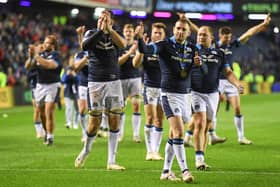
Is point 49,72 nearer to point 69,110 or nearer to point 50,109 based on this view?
point 50,109

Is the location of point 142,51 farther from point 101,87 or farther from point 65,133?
point 65,133

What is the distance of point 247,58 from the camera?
5984cm

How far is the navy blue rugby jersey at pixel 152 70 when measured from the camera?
599 inches

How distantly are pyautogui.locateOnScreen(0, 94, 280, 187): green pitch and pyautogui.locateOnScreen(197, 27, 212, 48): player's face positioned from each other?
2242 mm

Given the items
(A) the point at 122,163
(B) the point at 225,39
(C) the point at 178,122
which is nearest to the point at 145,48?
(C) the point at 178,122

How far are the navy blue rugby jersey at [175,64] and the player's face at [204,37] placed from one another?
1545mm

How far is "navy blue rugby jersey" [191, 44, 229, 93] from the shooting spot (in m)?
13.6

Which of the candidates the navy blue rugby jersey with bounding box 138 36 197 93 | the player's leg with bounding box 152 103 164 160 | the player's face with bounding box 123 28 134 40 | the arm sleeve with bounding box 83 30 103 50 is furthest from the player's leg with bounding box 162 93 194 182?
the player's face with bounding box 123 28 134 40

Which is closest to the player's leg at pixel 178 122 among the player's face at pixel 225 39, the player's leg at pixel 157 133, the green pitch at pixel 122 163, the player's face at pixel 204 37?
the green pitch at pixel 122 163

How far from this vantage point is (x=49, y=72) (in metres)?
17.4

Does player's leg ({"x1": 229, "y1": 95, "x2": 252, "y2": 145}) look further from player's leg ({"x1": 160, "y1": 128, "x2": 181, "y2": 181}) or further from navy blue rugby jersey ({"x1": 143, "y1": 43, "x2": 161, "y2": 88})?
player's leg ({"x1": 160, "y1": 128, "x2": 181, "y2": 181})

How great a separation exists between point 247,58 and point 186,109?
48865 mm

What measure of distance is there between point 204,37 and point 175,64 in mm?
1905

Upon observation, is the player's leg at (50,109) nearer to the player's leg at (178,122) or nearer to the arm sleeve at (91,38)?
the arm sleeve at (91,38)
